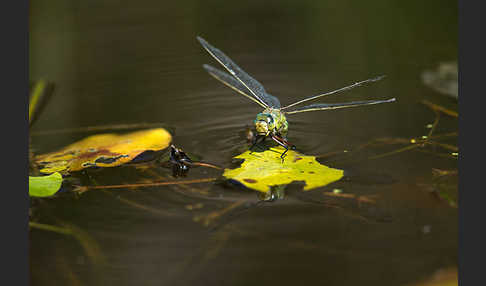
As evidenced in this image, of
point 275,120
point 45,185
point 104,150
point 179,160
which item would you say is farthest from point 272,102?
point 45,185

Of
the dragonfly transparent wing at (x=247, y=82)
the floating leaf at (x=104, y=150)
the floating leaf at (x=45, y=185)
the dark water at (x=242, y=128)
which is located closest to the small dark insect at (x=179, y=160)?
the dark water at (x=242, y=128)

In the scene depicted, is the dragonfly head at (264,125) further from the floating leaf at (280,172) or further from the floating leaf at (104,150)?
the floating leaf at (104,150)

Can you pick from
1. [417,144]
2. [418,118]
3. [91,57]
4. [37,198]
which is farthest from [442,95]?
[91,57]

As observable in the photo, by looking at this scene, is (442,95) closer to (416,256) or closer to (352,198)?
(352,198)

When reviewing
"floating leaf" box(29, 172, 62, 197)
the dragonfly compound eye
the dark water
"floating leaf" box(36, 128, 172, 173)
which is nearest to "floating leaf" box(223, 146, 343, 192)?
the dark water

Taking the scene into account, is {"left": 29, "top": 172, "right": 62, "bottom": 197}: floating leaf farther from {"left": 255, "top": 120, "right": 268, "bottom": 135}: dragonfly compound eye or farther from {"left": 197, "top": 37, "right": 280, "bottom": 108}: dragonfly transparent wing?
{"left": 197, "top": 37, "right": 280, "bottom": 108}: dragonfly transparent wing
